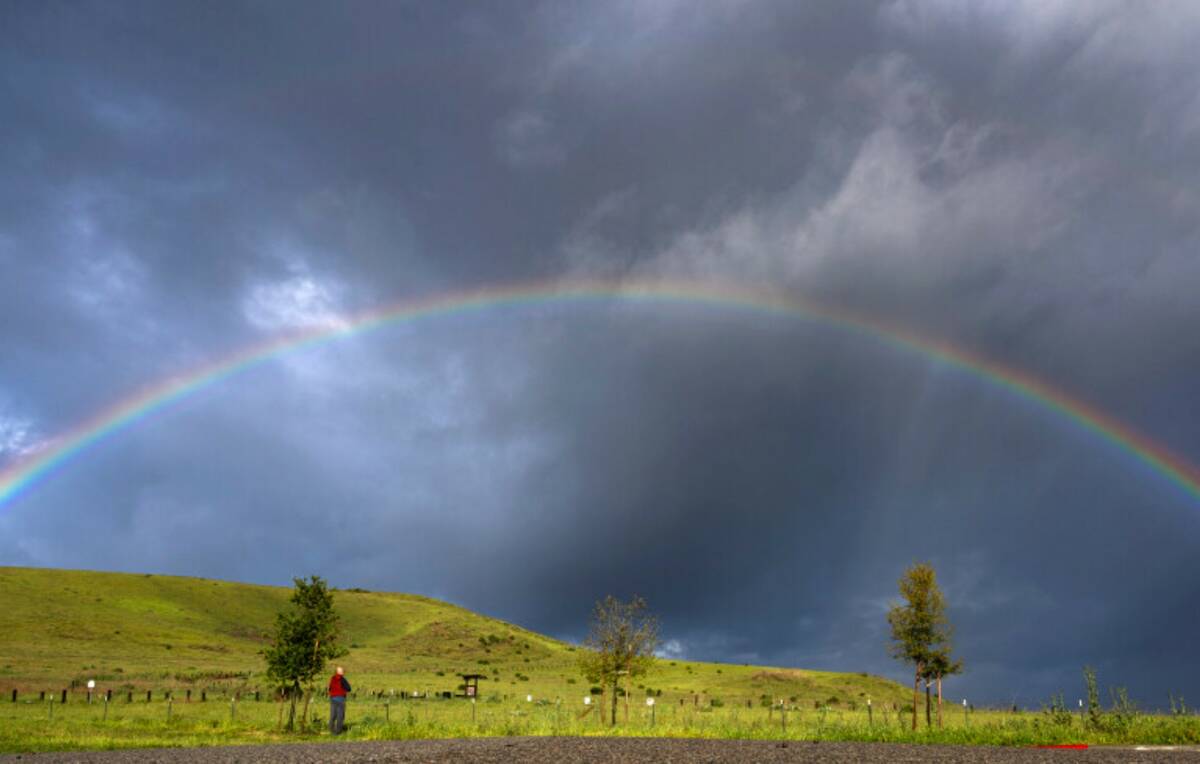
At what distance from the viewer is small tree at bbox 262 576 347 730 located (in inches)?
1575

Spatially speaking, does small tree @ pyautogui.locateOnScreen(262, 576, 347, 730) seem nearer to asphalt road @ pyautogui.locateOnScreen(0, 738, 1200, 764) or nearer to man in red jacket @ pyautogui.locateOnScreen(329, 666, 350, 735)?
man in red jacket @ pyautogui.locateOnScreen(329, 666, 350, 735)

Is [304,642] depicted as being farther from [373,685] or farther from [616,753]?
[373,685]

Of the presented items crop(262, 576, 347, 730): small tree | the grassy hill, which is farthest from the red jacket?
the grassy hill

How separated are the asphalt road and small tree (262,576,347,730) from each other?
10.6 metres

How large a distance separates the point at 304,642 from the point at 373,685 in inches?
1593

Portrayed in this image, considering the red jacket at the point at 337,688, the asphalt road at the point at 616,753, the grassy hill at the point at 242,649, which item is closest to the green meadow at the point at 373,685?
the grassy hill at the point at 242,649

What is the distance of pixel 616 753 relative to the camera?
900 inches

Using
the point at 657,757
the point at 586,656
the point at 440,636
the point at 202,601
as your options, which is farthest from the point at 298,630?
the point at 202,601

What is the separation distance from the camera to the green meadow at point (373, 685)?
3419 centimetres

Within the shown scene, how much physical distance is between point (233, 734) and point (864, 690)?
7258 centimetres

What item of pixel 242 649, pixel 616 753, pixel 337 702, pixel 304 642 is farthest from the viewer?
pixel 242 649

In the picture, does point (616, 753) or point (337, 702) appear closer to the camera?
point (616, 753)

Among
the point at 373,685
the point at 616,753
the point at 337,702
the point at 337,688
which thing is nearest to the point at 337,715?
the point at 337,702

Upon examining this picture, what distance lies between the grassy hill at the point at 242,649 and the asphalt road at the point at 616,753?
144 ft
